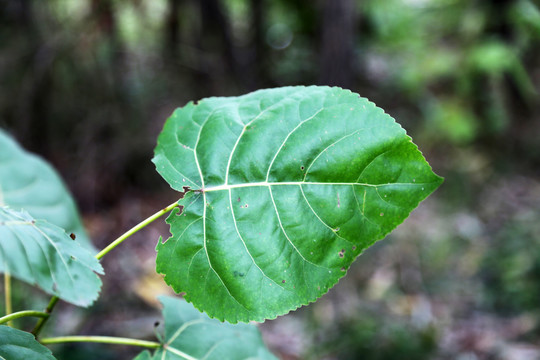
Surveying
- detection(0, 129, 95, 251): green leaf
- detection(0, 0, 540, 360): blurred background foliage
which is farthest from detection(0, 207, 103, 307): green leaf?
detection(0, 0, 540, 360): blurred background foliage

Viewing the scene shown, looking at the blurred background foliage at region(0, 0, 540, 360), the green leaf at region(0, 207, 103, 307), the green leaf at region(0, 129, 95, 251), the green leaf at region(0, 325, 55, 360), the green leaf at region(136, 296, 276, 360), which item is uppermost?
the green leaf at region(0, 207, 103, 307)

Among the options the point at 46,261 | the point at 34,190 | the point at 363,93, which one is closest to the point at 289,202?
the point at 46,261

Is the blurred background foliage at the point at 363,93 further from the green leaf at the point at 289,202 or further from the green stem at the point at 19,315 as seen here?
the green leaf at the point at 289,202

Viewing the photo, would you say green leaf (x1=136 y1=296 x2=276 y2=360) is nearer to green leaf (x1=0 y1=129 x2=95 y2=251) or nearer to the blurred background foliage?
green leaf (x1=0 y1=129 x2=95 y2=251)

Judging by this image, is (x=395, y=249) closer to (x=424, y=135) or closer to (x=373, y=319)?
(x=373, y=319)

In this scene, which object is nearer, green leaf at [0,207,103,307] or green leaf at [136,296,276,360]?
green leaf at [0,207,103,307]

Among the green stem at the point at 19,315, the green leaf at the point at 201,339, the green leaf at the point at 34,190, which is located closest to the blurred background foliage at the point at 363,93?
the green leaf at the point at 34,190
